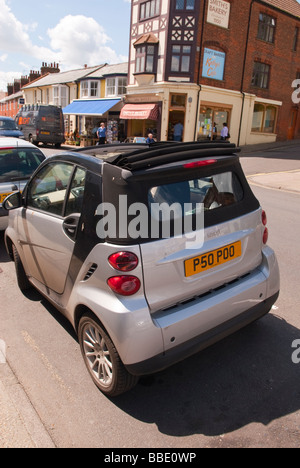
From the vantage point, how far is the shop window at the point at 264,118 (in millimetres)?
27484

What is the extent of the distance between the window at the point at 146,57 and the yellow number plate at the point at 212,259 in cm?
2324

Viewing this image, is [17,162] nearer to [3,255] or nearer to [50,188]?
[3,255]

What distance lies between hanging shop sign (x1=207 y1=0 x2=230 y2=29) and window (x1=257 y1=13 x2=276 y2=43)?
3.63 metres

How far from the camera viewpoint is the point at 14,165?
6.18 meters

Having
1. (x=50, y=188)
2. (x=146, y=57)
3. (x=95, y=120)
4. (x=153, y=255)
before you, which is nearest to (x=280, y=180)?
(x=50, y=188)

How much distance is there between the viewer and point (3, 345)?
3.30 metres

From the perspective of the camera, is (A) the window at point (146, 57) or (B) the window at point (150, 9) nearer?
(B) the window at point (150, 9)

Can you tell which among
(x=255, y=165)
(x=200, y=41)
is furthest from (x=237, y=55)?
(x=255, y=165)

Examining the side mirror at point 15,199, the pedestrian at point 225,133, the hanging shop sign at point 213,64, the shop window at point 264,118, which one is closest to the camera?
the side mirror at point 15,199

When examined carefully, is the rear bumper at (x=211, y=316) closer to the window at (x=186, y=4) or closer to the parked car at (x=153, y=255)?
the parked car at (x=153, y=255)

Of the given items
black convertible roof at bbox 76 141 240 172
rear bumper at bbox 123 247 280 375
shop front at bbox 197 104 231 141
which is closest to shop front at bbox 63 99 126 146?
shop front at bbox 197 104 231 141

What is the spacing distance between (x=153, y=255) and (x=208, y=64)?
24.0 m

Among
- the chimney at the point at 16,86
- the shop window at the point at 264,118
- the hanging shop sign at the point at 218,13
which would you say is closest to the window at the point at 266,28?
the hanging shop sign at the point at 218,13

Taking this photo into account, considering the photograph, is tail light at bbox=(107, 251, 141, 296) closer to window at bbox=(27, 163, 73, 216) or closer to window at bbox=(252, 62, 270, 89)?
window at bbox=(27, 163, 73, 216)
